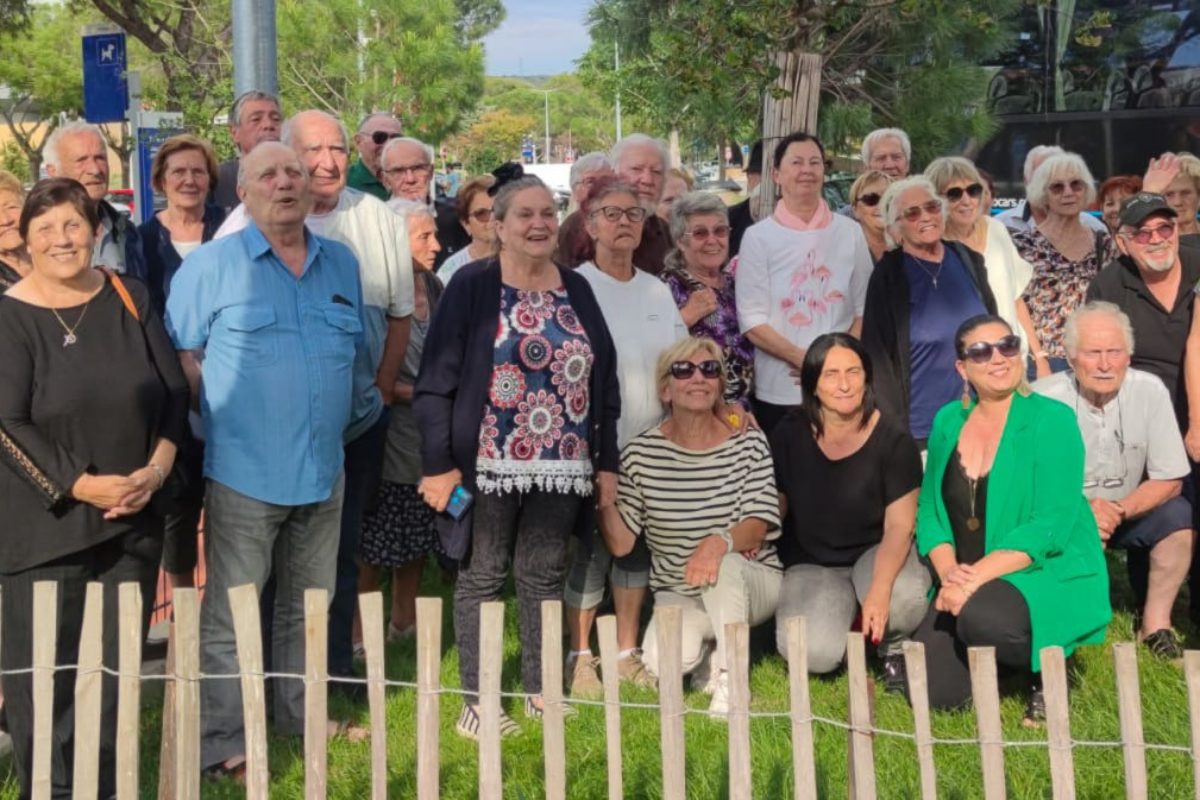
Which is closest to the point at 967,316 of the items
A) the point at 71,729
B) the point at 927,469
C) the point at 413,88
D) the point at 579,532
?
the point at 927,469

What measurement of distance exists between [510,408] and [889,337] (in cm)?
183

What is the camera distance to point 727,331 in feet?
21.4

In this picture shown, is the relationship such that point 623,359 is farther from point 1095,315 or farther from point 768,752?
point 1095,315

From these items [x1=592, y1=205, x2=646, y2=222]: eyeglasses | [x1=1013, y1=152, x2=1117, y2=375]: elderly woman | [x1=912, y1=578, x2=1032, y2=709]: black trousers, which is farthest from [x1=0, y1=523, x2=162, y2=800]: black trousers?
[x1=1013, y1=152, x2=1117, y2=375]: elderly woman

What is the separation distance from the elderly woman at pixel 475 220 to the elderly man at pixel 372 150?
77 centimetres

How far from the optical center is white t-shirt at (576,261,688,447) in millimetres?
5875

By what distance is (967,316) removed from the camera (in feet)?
20.1

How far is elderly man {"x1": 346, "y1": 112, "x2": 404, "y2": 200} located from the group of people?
2.25 feet

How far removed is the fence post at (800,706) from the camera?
131 inches

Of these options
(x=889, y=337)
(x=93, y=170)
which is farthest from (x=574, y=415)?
(x=93, y=170)

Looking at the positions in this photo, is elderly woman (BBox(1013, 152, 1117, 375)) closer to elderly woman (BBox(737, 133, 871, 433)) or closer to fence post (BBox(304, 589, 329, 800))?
elderly woman (BBox(737, 133, 871, 433))

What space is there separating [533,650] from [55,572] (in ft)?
5.67

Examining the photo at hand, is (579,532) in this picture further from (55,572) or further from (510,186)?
(55,572)

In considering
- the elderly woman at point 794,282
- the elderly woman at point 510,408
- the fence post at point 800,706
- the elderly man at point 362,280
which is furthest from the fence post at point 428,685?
the elderly woman at point 794,282
